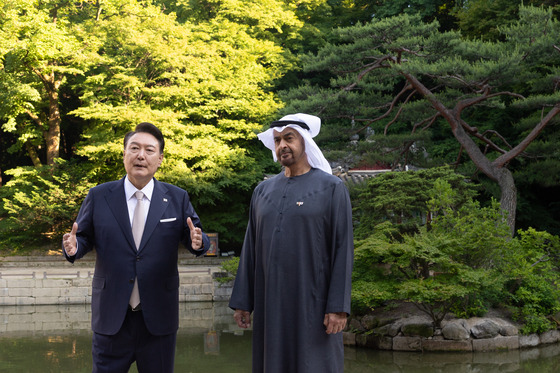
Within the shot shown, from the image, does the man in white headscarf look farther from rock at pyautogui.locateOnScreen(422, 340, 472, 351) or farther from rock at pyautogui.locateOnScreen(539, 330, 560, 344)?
rock at pyautogui.locateOnScreen(539, 330, 560, 344)

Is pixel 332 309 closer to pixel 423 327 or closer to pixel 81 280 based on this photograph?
pixel 423 327

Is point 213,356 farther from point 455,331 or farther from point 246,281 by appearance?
point 246,281

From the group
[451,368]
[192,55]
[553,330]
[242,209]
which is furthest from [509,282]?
[192,55]

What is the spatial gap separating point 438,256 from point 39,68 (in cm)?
1850

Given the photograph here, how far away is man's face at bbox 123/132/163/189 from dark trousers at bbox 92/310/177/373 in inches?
29.0

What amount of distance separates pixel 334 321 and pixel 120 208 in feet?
4.28


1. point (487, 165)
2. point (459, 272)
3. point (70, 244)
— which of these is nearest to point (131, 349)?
point (70, 244)

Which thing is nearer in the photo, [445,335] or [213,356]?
[213,356]

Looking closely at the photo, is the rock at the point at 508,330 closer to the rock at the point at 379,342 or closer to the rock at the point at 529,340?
the rock at the point at 529,340

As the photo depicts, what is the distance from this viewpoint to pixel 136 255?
3223 millimetres

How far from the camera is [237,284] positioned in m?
3.53

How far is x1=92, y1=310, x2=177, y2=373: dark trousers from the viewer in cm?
315

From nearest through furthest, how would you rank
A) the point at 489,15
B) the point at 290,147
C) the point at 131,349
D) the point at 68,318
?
the point at 131,349 < the point at 290,147 < the point at 68,318 < the point at 489,15

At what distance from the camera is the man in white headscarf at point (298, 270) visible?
326 cm
